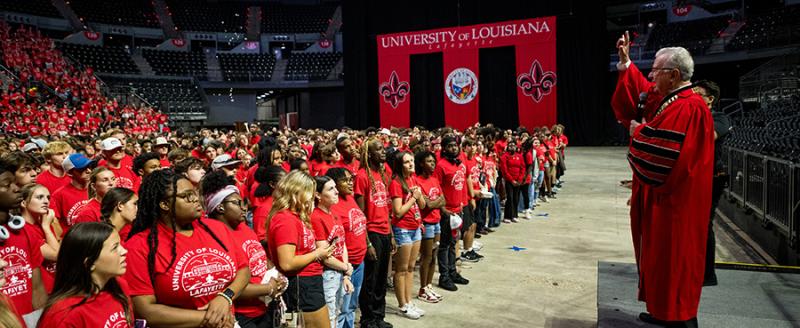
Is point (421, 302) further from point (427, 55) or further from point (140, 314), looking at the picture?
point (427, 55)

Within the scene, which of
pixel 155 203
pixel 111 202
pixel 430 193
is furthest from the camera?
pixel 430 193

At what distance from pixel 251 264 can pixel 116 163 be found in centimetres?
329

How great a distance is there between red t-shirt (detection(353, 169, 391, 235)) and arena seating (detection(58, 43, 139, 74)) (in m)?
28.6

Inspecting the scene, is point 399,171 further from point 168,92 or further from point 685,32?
point 168,92

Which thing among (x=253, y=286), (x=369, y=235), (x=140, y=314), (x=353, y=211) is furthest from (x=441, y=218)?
(x=140, y=314)

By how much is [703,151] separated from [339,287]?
2352mm

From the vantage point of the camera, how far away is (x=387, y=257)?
4449mm

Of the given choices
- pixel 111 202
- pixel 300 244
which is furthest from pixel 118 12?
pixel 300 244

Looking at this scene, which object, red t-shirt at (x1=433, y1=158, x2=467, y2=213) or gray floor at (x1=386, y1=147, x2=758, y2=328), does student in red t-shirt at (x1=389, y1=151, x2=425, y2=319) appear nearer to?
gray floor at (x1=386, y1=147, x2=758, y2=328)

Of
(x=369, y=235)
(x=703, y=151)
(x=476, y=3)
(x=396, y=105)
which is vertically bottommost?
(x=369, y=235)

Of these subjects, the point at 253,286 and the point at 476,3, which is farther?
the point at 476,3

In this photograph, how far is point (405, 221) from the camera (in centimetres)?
466

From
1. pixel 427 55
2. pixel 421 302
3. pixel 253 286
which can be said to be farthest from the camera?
pixel 427 55

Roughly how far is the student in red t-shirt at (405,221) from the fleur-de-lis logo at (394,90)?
17860mm
